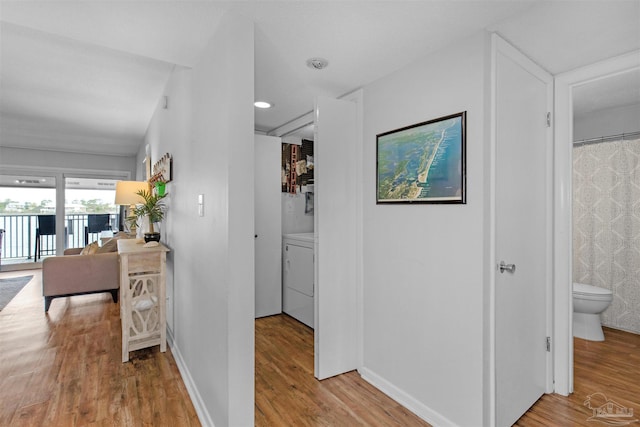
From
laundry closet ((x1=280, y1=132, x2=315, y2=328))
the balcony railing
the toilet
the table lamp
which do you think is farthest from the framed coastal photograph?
the balcony railing

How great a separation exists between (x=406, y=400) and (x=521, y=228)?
128 centimetres

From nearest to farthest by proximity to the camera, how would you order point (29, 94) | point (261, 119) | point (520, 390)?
point (520, 390), point (29, 94), point (261, 119)

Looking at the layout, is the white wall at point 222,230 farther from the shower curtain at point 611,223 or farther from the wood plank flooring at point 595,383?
the shower curtain at point 611,223

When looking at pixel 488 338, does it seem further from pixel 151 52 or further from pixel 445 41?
pixel 151 52

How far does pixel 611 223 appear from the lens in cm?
315

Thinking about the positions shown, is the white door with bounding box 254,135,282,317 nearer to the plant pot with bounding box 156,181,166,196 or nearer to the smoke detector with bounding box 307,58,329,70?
the plant pot with bounding box 156,181,166,196

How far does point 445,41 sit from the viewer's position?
68.4 inches

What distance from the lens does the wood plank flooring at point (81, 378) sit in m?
1.84

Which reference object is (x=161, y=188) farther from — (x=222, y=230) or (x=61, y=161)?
(x=61, y=161)

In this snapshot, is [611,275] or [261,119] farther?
[261,119]

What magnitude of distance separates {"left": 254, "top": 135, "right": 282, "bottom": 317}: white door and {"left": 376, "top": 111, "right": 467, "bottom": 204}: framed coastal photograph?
1.71m

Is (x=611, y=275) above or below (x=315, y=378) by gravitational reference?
above

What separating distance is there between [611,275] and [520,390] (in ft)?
7.29

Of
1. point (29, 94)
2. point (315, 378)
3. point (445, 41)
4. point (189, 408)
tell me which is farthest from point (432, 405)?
point (29, 94)
